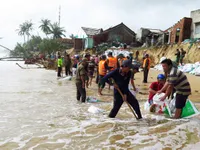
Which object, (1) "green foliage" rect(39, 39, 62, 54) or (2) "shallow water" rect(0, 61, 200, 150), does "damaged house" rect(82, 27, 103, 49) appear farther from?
(2) "shallow water" rect(0, 61, 200, 150)

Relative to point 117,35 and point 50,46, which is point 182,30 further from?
point 50,46

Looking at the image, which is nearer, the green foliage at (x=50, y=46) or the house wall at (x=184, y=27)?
the house wall at (x=184, y=27)

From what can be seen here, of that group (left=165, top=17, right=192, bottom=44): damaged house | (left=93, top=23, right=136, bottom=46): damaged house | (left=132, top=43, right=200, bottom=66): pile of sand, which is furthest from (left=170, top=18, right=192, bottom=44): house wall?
(left=93, top=23, right=136, bottom=46): damaged house

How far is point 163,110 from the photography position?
5.57 m

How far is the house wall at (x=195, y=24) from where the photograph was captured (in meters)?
24.2

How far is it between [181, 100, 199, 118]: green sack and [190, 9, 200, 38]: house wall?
2139 centimetres

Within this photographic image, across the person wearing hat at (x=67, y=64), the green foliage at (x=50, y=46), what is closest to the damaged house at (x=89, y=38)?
the green foliage at (x=50, y=46)

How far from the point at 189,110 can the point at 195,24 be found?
22.4 metres

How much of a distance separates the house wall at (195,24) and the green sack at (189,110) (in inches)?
842

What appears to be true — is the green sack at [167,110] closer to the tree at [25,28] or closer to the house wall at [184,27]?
the house wall at [184,27]

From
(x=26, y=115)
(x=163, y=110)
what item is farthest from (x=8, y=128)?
(x=163, y=110)

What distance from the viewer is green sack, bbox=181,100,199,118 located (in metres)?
5.00

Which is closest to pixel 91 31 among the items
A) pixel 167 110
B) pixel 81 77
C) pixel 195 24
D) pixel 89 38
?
pixel 89 38

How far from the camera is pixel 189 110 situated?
507 centimetres
